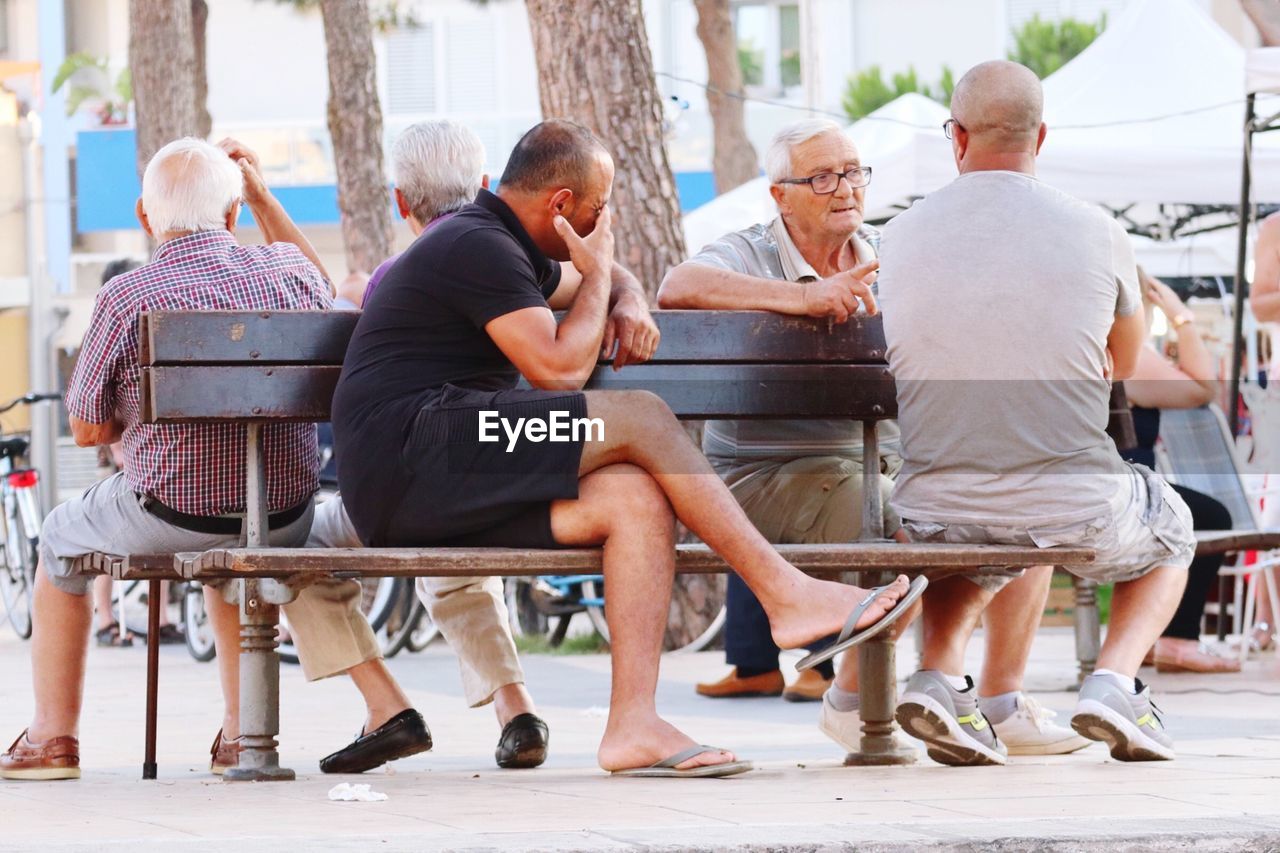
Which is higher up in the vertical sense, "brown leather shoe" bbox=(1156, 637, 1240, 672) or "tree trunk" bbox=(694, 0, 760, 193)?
"tree trunk" bbox=(694, 0, 760, 193)

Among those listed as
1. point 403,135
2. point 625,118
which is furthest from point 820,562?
point 625,118

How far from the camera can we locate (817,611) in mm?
4844

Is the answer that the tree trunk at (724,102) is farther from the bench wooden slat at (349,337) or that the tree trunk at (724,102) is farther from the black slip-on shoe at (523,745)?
the black slip-on shoe at (523,745)

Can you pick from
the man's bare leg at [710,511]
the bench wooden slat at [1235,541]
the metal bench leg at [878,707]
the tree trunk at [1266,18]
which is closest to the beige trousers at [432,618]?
the metal bench leg at [878,707]

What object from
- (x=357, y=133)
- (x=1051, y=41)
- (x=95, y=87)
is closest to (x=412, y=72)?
(x=95, y=87)

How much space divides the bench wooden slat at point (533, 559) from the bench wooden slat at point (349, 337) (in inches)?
20.7

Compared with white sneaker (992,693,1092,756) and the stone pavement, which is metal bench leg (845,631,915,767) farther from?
white sneaker (992,693,1092,756)

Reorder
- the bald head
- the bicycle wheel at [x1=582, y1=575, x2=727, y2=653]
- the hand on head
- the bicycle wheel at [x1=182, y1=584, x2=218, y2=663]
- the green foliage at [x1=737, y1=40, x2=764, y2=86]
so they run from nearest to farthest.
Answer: the hand on head
the bald head
the bicycle wheel at [x1=582, y1=575, x2=727, y2=653]
the bicycle wheel at [x1=182, y1=584, x2=218, y2=663]
the green foliage at [x1=737, y1=40, x2=764, y2=86]

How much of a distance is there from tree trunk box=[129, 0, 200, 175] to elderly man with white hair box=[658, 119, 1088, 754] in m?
10.6

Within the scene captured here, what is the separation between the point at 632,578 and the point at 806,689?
125 inches

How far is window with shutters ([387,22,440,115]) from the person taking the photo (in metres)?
46.3

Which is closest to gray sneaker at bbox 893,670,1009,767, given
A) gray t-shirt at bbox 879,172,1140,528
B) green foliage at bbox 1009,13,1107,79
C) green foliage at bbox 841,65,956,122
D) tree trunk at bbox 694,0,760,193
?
gray t-shirt at bbox 879,172,1140,528

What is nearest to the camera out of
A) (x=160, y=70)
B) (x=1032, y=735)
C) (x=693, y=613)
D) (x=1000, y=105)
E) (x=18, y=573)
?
(x=1000, y=105)

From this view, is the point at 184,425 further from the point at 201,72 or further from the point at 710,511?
the point at 201,72
